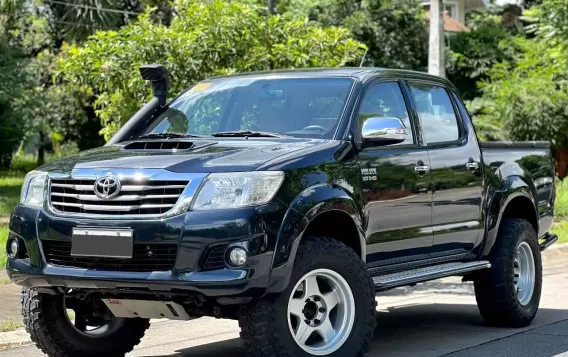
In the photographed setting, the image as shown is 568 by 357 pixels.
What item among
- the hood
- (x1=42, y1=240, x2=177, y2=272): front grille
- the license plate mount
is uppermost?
the hood

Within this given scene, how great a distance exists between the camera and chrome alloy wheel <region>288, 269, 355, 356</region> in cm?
624

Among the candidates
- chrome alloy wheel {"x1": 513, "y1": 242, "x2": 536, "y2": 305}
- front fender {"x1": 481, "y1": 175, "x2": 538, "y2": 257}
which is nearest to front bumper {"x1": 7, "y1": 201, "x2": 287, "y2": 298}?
front fender {"x1": 481, "y1": 175, "x2": 538, "y2": 257}

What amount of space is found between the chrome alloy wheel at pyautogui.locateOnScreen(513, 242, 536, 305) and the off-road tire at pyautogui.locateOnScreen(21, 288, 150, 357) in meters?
3.43

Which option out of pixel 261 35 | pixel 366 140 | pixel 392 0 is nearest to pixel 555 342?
pixel 366 140

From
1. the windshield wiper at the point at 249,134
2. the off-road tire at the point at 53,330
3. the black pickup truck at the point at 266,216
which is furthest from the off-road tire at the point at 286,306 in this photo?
the off-road tire at the point at 53,330

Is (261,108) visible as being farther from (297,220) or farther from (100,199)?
(100,199)

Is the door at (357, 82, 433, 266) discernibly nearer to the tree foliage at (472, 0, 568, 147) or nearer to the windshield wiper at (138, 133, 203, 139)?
the windshield wiper at (138, 133, 203, 139)

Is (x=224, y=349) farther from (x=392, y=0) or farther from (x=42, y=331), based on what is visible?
(x=392, y=0)

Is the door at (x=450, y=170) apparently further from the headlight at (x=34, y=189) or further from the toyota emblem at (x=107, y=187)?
the headlight at (x=34, y=189)

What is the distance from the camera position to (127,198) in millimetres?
6020

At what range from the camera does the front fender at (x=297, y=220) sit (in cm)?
591

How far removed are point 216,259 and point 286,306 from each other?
1.62 feet

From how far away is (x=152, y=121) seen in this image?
25.3ft

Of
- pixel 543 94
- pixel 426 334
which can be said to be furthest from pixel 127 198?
pixel 543 94
